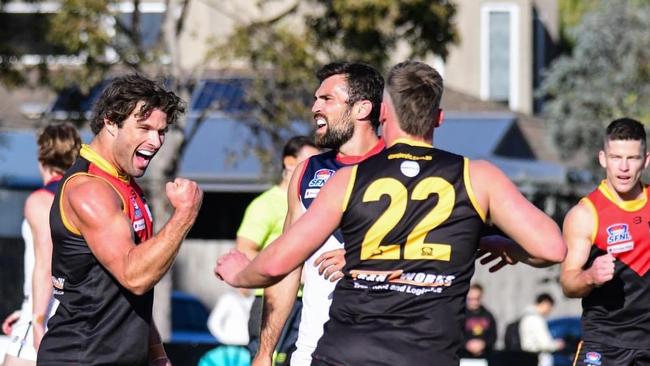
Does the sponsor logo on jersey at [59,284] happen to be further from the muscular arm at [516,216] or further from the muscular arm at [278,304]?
the muscular arm at [516,216]

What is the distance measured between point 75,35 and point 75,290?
37.9 ft

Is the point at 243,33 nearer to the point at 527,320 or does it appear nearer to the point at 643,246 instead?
the point at 527,320

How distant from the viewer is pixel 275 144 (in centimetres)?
1825

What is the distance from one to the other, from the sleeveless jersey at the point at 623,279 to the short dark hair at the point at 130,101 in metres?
3.10

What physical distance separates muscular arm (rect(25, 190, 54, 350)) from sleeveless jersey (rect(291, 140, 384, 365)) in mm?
1685


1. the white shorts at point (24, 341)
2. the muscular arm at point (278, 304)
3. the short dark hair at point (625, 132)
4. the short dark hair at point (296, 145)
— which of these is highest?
the short dark hair at point (625, 132)

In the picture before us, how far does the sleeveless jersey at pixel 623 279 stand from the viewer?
7754 millimetres

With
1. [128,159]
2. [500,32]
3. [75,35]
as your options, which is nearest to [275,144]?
[75,35]

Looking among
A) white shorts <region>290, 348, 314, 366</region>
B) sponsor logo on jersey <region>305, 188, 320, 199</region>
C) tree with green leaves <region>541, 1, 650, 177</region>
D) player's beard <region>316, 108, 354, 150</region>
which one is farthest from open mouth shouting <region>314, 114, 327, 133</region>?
tree with green leaves <region>541, 1, 650, 177</region>

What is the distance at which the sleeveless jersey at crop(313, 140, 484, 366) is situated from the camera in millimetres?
5160

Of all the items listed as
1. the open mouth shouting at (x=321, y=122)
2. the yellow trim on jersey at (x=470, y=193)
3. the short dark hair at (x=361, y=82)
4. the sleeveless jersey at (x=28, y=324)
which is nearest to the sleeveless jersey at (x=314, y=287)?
the open mouth shouting at (x=321, y=122)

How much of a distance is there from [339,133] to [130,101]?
140 centimetres

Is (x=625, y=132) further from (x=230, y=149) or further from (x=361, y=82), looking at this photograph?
(x=230, y=149)

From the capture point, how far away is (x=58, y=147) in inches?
305
